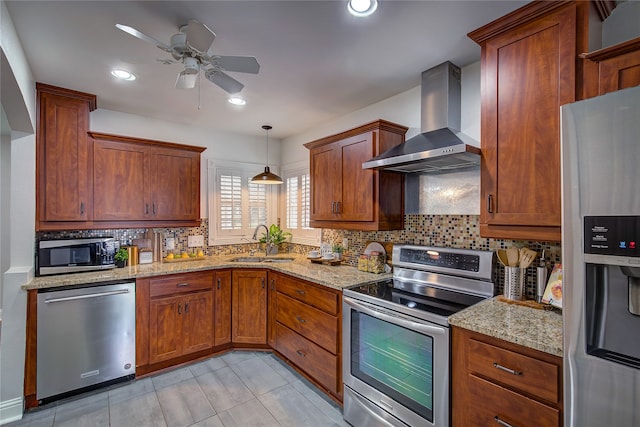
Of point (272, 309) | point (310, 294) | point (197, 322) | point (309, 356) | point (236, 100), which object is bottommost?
point (309, 356)

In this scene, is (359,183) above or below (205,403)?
above

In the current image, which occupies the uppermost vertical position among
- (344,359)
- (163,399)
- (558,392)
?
(558,392)

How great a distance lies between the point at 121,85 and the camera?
2.61 m

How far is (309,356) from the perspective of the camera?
104 inches

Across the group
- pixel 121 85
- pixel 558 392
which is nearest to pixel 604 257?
pixel 558 392

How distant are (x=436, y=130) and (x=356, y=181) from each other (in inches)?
30.4

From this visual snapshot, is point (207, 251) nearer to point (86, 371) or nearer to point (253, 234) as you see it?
point (253, 234)

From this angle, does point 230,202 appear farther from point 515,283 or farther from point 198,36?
point 515,283

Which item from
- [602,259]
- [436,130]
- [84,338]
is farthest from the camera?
[84,338]

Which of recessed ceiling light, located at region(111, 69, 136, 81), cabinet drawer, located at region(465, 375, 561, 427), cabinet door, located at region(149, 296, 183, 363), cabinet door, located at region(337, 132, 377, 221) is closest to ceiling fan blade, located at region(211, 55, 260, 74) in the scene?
recessed ceiling light, located at region(111, 69, 136, 81)

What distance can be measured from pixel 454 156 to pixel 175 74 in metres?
2.17

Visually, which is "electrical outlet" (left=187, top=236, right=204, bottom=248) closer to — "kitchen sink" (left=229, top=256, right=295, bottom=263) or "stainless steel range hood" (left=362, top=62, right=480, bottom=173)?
"kitchen sink" (left=229, top=256, right=295, bottom=263)

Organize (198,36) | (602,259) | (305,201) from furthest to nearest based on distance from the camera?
(305,201), (198,36), (602,259)

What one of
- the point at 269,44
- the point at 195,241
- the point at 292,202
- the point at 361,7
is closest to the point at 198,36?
the point at 269,44
